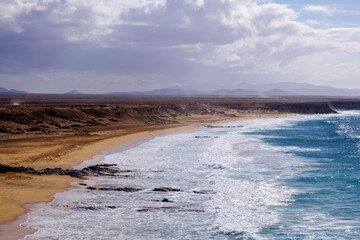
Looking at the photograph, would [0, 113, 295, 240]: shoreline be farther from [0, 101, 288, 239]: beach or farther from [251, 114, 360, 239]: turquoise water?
[251, 114, 360, 239]: turquoise water

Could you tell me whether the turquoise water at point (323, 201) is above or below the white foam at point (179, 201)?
below

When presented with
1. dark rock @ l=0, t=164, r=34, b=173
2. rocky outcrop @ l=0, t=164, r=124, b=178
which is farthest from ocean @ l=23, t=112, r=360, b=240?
dark rock @ l=0, t=164, r=34, b=173

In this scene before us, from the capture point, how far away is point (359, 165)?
2503 cm

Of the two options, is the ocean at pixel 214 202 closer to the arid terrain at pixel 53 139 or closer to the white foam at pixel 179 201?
the white foam at pixel 179 201

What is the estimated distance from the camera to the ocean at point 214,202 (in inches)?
484

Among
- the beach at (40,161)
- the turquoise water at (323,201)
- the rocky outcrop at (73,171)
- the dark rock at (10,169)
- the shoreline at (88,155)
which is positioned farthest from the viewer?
the rocky outcrop at (73,171)

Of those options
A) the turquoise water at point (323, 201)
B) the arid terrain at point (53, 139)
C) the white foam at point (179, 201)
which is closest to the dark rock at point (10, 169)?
the arid terrain at point (53, 139)

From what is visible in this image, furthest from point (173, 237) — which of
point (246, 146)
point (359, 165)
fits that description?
point (246, 146)

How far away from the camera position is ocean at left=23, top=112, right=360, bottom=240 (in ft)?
40.3

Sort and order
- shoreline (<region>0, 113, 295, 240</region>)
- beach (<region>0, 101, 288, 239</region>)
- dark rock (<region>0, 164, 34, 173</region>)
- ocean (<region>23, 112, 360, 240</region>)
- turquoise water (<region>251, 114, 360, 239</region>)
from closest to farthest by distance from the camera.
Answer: shoreline (<region>0, 113, 295, 240</region>) → ocean (<region>23, 112, 360, 240</region>) → turquoise water (<region>251, 114, 360, 239</region>) → beach (<region>0, 101, 288, 239</region>) → dark rock (<region>0, 164, 34, 173</region>)

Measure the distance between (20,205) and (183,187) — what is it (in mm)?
7004

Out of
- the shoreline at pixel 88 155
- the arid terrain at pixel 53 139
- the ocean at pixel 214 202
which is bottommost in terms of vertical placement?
the ocean at pixel 214 202

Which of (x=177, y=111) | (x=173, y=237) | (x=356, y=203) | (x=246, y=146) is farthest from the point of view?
(x=177, y=111)

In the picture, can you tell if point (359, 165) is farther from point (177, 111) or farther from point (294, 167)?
point (177, 111)
